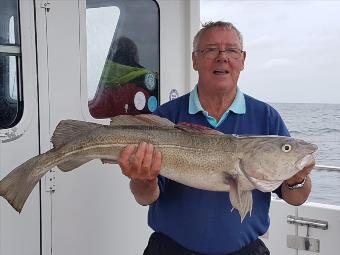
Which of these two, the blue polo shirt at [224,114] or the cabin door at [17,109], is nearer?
the blue polo shirt at [224,114]

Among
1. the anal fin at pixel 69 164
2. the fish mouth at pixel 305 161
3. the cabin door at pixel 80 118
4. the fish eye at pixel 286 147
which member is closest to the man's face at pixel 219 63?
the fish eye at pixel 286 147

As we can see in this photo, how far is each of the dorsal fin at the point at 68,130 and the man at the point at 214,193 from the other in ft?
1.31

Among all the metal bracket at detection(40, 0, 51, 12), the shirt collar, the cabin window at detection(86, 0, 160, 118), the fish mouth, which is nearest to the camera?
the fish mouth

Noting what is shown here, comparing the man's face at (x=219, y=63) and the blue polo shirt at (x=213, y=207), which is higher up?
the man's face at (x=219, y=63)

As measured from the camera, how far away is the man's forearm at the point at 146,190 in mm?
2575

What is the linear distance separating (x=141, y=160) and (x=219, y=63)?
77 cm

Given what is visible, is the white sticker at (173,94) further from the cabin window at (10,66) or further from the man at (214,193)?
the cabin window at (10,66)

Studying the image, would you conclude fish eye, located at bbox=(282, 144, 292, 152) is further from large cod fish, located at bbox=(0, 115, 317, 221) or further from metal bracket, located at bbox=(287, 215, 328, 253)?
metal bracket, located at bbox=(287, 215, 328, 253)

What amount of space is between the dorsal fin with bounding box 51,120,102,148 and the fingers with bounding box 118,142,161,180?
25cm

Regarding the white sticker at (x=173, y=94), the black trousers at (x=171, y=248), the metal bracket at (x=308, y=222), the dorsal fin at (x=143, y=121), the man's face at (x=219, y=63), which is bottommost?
the metal bracket at (x=308, y=222)

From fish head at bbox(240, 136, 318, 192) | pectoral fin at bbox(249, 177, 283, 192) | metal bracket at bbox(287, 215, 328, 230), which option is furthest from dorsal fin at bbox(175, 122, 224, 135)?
metal bracket at bbox(287, 215, 328, 230)

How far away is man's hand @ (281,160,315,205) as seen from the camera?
8.21 ft

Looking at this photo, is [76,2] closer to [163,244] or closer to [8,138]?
[8,138]

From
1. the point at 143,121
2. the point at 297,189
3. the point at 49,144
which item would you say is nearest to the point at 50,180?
the point at 49,144
